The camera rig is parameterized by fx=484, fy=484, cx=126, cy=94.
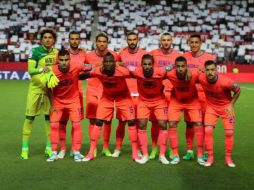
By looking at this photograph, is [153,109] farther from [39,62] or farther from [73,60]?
[39,62]

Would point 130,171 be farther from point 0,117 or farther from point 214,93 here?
point 0,117

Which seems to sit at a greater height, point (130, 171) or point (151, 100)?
point (151, 100)

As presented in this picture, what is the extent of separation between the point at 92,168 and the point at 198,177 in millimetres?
1575

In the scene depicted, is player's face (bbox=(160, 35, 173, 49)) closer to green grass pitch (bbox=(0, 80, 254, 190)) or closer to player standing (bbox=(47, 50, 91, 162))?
player standing (bbox=(47, 50, 91, 162))

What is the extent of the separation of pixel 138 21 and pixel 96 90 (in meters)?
21.8

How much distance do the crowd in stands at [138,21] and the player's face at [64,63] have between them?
18.3 meters

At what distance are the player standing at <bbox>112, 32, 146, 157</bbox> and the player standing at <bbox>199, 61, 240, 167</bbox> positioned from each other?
4.48 feet

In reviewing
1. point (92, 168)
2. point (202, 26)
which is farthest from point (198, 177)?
point (202, 26)

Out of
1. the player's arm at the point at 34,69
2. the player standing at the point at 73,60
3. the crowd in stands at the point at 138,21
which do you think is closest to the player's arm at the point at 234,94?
the player standing at the point at 73,60

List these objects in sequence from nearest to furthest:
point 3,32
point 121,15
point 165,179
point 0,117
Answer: point 165,179
point 0,117
point 3,32
point 121,15

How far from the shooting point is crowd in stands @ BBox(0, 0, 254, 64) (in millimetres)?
26766

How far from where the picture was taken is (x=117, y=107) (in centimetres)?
799

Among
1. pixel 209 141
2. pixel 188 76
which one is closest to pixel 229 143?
pixel 209 141

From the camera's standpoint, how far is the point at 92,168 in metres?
7.16
